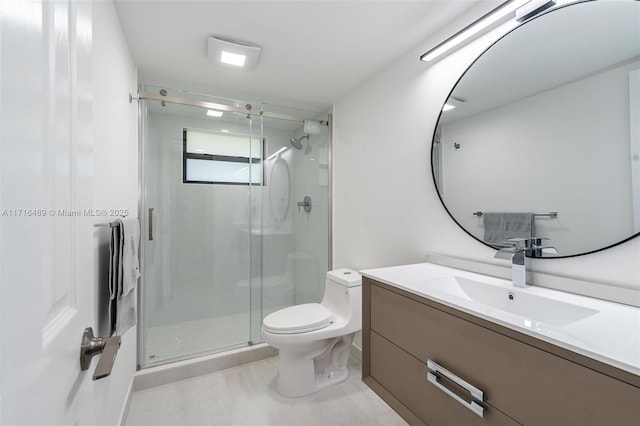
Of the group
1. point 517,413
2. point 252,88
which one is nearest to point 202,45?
point 252,88

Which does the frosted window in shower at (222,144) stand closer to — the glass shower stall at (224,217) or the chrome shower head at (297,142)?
the glass shower stall at (224,217)

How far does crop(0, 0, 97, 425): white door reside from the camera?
1.06 feet

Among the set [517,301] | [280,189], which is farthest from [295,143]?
[517,301]

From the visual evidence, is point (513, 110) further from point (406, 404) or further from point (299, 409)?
point (299, 409)

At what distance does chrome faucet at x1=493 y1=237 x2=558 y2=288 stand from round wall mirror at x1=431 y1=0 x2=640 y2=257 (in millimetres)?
41

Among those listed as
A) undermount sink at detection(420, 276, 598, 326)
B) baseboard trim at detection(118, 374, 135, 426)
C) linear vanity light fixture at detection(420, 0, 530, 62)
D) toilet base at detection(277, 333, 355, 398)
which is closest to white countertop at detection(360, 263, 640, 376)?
undermount sink at detection(420, 276, 598, 326)

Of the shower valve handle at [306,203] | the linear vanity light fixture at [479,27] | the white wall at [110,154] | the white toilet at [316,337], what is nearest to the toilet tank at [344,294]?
the white toilet at [316,337]

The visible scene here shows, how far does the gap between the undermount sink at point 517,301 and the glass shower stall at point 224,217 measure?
62.5 inches

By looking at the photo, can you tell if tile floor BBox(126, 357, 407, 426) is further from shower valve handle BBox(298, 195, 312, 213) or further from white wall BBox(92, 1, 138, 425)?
shower valve handle BBox(298, 195, 312, 213)

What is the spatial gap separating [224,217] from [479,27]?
227 cm

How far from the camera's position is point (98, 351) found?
1.92 ft

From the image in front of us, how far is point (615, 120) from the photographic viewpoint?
1008 millimetres

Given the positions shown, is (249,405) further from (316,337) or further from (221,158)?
(221,158)

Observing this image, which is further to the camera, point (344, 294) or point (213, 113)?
point (213, 113)
